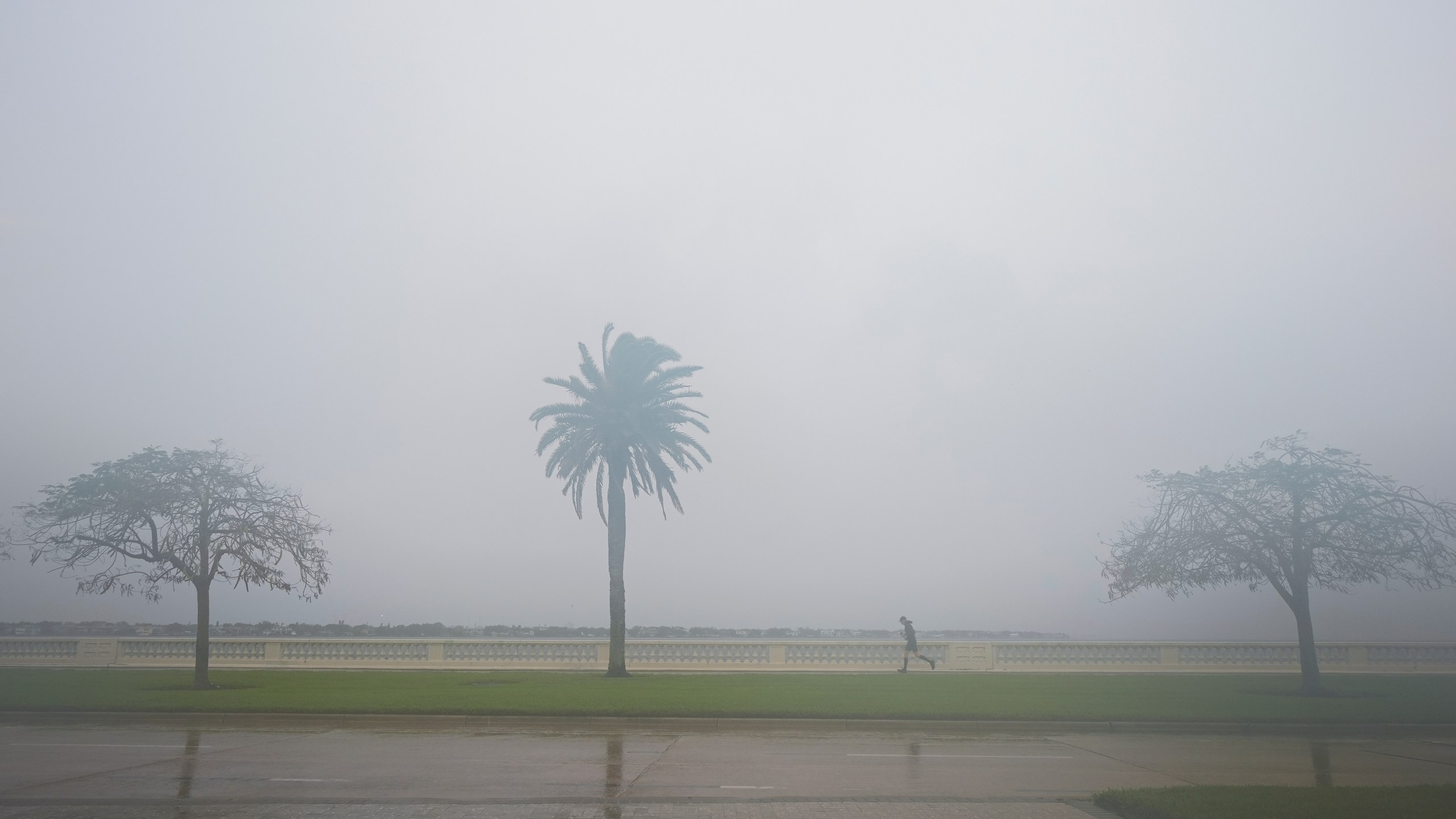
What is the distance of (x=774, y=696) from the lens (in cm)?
1998

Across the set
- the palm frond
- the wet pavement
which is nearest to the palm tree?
the palm frond

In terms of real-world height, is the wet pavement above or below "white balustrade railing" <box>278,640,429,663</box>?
above

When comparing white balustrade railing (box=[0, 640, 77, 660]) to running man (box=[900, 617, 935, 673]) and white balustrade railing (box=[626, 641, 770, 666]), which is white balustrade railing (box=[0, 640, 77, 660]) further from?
running man (box=[900, 617, 935, 673])

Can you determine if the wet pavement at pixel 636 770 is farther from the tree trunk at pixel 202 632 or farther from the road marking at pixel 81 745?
the tree trunk at pixel 202 632

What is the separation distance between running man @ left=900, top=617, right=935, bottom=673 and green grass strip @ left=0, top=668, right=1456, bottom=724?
63 centimetres

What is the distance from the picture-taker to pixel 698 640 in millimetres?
29422

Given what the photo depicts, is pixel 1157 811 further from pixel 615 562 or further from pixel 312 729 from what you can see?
pixel 615 562

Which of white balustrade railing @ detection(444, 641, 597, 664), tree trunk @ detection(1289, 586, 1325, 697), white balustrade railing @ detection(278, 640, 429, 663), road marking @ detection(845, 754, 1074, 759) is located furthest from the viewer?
white balustrade railing @ detection(278, 640, 429, 663)

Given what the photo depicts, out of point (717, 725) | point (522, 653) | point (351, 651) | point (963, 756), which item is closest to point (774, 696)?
point (717, 725)

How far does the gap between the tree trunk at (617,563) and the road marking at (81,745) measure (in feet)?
51.4

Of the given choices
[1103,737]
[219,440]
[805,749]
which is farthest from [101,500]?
[1103,737]

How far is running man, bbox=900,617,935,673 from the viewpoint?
27.5 m

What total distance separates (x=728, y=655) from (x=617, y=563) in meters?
5.05

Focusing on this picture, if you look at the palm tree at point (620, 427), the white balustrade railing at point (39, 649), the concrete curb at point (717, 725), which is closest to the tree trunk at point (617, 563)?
the palm tree at point (620, 427)
